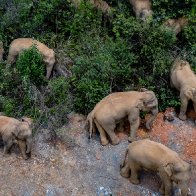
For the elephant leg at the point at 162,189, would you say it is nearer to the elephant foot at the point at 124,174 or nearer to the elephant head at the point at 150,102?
the elephant foot at the point at 124,174

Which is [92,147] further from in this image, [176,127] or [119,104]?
[176,127]

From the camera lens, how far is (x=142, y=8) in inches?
612

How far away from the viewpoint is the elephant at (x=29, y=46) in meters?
14.5

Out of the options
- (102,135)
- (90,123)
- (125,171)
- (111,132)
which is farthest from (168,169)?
→ (90,123)

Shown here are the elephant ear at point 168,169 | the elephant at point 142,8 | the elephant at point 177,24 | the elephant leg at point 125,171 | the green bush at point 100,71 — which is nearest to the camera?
the elephant ear at point 168,169

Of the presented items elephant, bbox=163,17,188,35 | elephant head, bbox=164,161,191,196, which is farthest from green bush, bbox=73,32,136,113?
elephant head, bbox=164,161,191,196

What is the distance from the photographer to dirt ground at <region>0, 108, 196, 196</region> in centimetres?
1205

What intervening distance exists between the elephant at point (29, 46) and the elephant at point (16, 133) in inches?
90.8

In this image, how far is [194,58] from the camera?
1449 cm

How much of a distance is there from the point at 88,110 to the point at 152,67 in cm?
210

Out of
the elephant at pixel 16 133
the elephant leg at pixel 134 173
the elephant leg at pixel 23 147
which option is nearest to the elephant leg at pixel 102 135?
the elephant leg at pixel 134 173

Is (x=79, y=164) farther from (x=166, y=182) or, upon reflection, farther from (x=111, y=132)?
(x=166, y=182)

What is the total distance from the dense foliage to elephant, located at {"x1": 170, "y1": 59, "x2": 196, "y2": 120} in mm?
294

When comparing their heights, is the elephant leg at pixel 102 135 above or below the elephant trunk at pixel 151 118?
below
